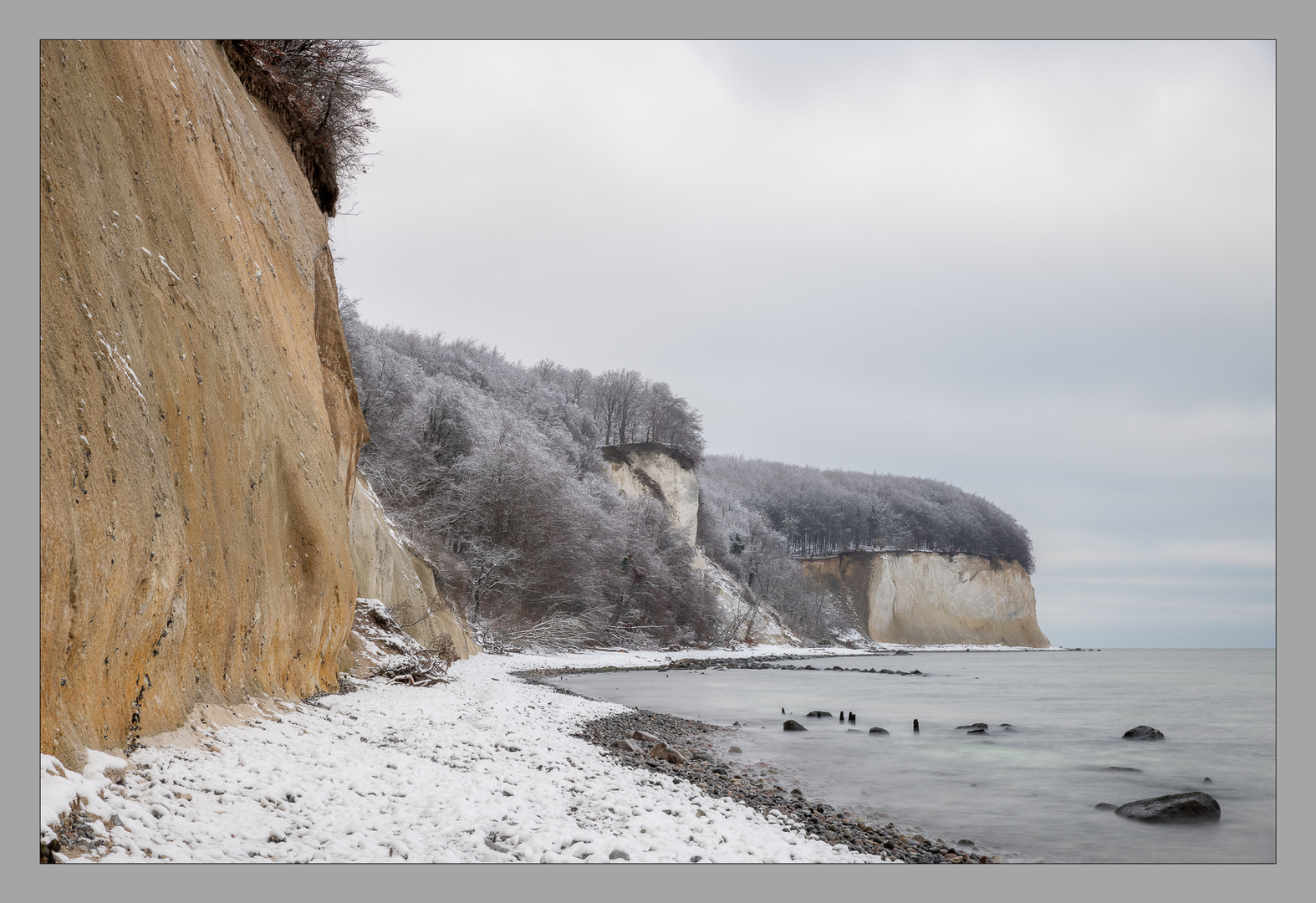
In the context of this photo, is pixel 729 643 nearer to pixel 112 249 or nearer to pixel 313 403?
pixel 313 403

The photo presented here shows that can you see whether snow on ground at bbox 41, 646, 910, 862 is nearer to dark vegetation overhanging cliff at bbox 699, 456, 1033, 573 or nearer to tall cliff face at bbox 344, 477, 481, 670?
tall cliff face at bbox 344, 477, 481, 670

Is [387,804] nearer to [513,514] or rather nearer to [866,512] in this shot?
[513,514]

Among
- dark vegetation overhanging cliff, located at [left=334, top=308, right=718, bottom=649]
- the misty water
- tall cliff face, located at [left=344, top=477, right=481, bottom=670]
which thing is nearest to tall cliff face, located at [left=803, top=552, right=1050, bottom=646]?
dark vegetation overhanging cliff, located at [left=334, top=308, right=718, bottom=649]

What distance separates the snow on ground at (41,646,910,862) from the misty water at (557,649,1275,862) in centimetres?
279

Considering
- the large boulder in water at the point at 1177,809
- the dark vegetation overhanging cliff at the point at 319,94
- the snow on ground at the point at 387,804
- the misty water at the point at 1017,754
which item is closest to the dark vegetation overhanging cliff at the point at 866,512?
the misty water at the point at 1017,754

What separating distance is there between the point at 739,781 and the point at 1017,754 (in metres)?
6.57

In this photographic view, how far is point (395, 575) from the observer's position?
18.1 m

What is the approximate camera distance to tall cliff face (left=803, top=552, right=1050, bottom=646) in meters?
67.8

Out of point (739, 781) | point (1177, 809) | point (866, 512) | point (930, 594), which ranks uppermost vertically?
point (866, 512)

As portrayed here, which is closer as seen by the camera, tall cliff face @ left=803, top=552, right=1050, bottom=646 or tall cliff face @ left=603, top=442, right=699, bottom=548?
tall cliff face @ left=603, top=442, right=699, bottom=548

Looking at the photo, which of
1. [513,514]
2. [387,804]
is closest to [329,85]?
[387,804]

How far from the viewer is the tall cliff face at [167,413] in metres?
4.26

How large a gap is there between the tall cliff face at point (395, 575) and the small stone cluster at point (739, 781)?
21.4 feet

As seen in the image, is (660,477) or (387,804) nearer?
(387,804)
